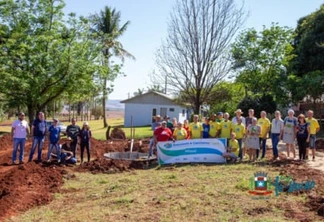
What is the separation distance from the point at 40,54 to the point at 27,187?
15981mm

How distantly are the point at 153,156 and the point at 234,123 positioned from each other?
127 inches

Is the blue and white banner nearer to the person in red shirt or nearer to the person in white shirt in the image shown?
the person in red shirt

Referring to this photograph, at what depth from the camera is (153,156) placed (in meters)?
13.9

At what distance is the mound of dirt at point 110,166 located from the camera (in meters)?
11.9

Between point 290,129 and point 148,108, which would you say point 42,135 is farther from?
point 148,108

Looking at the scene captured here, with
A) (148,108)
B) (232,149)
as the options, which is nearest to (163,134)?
(232,149)

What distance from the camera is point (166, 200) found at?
7.70 m

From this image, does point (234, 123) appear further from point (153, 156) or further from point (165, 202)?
point (165, 202)

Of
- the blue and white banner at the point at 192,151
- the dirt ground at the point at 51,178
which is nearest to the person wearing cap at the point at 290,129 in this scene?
the dirt ground at the point at 51,178

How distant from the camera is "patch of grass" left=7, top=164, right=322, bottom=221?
6.76 meters

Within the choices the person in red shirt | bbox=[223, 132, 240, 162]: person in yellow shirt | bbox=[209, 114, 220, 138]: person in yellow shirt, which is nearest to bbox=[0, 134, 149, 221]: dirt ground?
the person in red shirt

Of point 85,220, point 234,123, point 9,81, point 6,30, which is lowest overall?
point 85,220

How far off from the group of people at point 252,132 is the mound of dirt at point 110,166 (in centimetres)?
124

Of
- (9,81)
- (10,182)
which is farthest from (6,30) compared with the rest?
(10,182)
